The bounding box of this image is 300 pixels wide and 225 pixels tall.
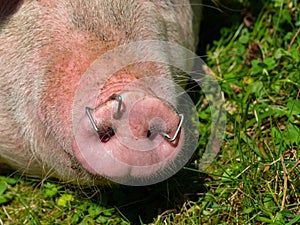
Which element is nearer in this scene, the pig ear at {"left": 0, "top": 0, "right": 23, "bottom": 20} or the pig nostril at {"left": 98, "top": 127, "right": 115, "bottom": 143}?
the pig nostril at {"left": 98, "top": 127, "right": 115, "bottom": 143}

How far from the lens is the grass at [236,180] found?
9.79 ft

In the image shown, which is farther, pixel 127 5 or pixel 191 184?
pixel 191 184

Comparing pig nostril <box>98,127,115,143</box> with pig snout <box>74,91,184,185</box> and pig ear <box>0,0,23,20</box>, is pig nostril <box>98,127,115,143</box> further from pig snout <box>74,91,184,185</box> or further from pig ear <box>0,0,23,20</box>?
pig ear <box>0,0,23,20</box>

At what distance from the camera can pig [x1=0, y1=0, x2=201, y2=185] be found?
2.63m

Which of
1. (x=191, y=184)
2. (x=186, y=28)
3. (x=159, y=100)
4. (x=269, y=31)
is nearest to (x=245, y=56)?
(x=269, y=31)

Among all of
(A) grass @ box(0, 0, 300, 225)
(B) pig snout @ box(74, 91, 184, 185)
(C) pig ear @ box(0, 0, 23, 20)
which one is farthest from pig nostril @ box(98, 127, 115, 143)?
(C) pig ear @ box(0, 0, 23, 20)

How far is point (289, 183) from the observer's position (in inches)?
116

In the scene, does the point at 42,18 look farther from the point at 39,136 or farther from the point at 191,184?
the point at 191,184

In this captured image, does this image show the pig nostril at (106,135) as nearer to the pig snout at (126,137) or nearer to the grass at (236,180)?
the pig snout at (126,137)

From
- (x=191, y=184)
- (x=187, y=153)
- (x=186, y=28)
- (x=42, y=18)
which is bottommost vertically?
(x=191, y=184)

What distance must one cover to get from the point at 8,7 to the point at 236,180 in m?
1.24

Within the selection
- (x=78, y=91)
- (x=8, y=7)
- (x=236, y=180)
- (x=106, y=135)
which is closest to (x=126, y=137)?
(x=106, y=135)

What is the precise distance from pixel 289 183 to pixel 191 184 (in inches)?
19.4

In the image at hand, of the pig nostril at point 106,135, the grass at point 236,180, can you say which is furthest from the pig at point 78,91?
the grass at point 236,180
